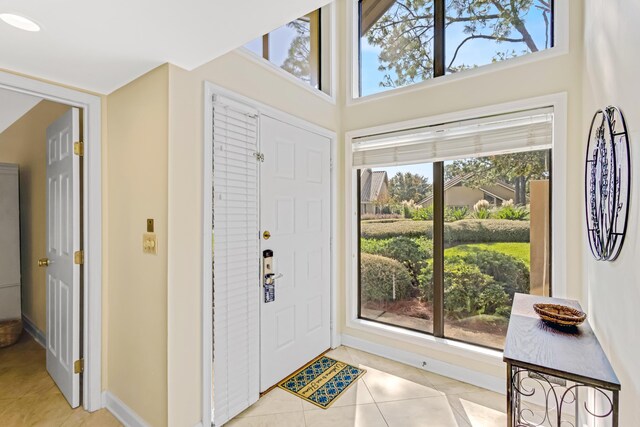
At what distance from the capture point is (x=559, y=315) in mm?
1451

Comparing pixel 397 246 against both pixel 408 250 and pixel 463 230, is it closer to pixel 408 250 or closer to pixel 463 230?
pixel 408 250

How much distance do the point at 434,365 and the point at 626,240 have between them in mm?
1953

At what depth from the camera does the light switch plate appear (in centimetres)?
178

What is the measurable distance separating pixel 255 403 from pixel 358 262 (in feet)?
5.03

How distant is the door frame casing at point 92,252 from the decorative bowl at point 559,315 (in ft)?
8.63

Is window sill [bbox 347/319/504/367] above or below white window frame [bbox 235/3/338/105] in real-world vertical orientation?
below

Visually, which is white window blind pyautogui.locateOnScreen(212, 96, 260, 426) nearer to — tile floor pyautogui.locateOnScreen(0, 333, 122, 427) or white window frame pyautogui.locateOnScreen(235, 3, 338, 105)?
tile floor pyautogui.locateOnScreen(0, 333, 122, 427)

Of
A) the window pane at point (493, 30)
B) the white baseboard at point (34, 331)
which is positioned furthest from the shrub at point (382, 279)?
the white baseboard at point (34, 331)

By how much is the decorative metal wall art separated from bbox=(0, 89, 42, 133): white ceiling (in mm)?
3964

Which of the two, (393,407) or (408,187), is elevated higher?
(408,187)

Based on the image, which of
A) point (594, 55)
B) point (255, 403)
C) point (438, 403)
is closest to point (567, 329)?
point (438, 403)

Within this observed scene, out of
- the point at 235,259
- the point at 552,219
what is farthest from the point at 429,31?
the point at 235,259

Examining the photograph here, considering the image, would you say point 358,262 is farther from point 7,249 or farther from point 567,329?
point 7,249

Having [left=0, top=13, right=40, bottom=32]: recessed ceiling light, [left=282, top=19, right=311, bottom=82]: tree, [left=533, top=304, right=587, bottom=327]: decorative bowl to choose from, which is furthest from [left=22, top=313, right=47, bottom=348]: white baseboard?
[left=533, top=304, right=587, bottom=327]: decorative bowl
